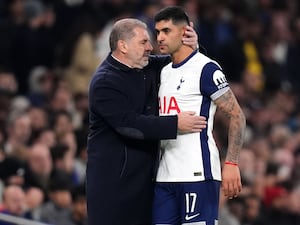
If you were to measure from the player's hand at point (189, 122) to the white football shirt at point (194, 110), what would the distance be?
0.08 metres

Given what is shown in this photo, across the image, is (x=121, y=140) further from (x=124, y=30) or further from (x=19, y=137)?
(x=19, y=137)

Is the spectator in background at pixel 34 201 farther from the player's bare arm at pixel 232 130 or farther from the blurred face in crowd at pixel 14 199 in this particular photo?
the player's bare arm at pixel 232 130

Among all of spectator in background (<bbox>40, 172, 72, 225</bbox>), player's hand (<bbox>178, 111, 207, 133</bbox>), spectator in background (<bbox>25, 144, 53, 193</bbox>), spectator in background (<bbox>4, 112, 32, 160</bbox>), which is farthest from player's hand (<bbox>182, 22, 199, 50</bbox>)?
spectator in background (<bbox>4, 112, 32, 160</bbox>)

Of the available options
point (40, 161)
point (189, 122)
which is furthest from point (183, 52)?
point (40, 161)

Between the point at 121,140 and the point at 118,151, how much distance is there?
8 centimetres

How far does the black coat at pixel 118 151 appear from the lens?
9.02 meters

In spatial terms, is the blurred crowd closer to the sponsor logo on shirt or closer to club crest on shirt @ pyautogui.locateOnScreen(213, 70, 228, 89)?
the sponsor logo on shirt

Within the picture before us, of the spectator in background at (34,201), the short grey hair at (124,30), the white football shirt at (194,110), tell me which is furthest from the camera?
the spectator in background at (34,201)

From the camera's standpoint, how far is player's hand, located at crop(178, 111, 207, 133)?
8898 millimetres

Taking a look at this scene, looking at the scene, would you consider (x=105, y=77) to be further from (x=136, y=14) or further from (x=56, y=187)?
(x=136, y=14)

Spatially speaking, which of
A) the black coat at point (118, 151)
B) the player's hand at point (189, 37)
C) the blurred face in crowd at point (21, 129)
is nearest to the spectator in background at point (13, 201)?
the blurred face in crowd at point (21, 129)

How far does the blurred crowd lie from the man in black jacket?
2296 millimetres

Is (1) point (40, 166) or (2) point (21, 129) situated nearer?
(1) point (40, 166)

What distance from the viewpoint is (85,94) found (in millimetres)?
14562
